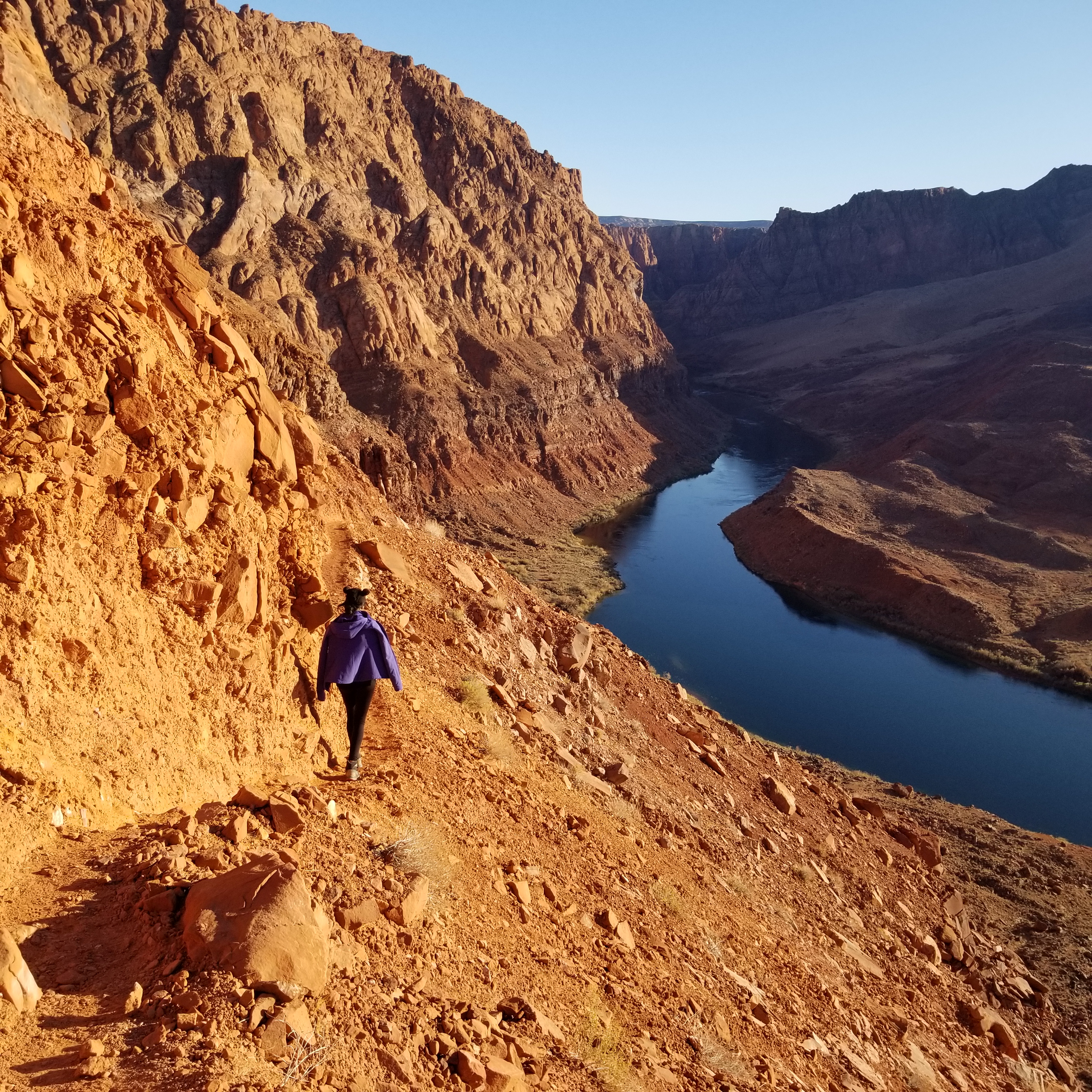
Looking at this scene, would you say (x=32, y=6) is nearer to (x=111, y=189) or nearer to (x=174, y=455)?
(x=111, y=189)

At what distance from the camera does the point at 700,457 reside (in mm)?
67938

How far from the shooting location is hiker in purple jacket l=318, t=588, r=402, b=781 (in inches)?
257

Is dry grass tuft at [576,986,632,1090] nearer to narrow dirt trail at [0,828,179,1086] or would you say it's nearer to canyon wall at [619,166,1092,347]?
narrow dirt trail at [0,828,179,1086]

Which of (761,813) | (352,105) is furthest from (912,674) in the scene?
(352,105)

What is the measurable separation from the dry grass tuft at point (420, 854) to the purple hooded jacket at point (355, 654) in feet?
4.03

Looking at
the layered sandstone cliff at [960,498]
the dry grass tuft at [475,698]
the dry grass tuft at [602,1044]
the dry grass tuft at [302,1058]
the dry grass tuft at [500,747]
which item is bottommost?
the layered sandstone cliff at [960,498]

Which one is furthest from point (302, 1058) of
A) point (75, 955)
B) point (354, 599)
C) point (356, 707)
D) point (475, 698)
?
point (475, 698)

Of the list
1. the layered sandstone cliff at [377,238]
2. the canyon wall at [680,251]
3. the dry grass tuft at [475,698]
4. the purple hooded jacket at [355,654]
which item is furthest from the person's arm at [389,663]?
the canyon wall at [680,251]

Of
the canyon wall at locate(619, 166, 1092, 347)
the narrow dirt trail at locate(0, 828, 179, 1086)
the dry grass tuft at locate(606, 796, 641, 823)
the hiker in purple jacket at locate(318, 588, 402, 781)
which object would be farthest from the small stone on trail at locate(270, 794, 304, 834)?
the canyon wall at locate(619, 166, 1092, 347)

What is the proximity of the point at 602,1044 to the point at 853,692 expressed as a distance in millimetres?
27467

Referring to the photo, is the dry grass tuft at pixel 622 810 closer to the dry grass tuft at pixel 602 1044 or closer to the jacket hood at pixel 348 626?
the dry grass tuft at pixel 602 1044

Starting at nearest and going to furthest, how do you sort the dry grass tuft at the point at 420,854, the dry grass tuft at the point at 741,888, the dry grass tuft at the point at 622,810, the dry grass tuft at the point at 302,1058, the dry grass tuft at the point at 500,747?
the dry grass tuft at the point at 302,1058, the dry grass tuft at the point at 420,854, the dry grass tuft at the point at 500,747, the dry grass tuft at the point at 622,810, the dry grass tuft at the point at 741,888

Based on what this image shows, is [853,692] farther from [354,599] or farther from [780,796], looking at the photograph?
[354,599]

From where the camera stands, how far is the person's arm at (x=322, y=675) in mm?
6586
